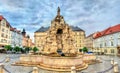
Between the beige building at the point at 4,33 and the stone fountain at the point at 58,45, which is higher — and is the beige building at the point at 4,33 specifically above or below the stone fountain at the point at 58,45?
above

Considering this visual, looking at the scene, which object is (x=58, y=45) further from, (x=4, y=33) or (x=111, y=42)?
(x=4, y=33)

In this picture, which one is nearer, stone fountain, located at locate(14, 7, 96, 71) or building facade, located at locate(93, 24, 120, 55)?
stone fountain, located at locate(14, 7, 96, 71)

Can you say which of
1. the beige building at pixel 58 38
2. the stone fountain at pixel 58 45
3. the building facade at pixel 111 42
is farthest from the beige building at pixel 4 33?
the building facade at pixel 111 42

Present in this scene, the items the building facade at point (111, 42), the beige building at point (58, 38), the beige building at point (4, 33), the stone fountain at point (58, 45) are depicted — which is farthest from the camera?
the beige building at point (4, 33)

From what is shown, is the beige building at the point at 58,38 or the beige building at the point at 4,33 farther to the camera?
the beige building at the point at 4,33

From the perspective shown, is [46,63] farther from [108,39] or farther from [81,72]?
[108,39]

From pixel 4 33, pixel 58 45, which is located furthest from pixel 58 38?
pixel 4 33

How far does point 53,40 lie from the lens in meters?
22.1

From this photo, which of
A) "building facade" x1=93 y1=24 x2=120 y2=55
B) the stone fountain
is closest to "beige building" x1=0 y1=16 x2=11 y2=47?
the stone fountain

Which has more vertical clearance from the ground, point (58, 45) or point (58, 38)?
point (58, 38)

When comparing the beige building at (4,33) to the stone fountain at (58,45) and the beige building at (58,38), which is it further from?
the stone fountain at (58,45)

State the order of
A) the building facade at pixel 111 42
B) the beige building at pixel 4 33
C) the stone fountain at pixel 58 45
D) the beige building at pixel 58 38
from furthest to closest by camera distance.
Result: the beige building at pixel 4 33 → the building facade at pixel 111 42 → the beige building at pixel 58 38 → the stone fountain at pixel 58 45

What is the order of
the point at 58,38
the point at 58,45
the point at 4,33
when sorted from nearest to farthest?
the point at 58,45 < the point at 58,38 < the point at 4,33

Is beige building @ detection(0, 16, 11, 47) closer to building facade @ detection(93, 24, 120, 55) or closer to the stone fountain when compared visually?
→ the stone fountain
